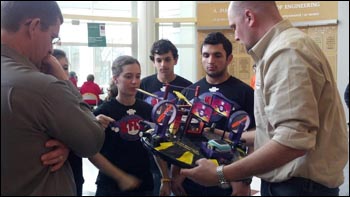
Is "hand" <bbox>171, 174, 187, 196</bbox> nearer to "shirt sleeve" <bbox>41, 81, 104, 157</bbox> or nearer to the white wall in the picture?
"shirt sleeve" <bbox>41, 81, 104, 157</bbox>

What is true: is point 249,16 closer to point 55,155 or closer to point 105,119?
point 55,155

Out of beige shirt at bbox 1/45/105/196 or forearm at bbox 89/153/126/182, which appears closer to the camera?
beige shirt at bbox 1/45/105/196

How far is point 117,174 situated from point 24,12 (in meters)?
0.96

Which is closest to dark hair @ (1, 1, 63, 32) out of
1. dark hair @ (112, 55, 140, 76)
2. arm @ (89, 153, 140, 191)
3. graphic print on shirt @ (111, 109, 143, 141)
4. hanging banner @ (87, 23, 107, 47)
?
arm @ (89, 153, 140, 191)

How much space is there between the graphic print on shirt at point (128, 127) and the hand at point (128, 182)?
0.16 metres

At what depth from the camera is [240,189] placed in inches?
43.6

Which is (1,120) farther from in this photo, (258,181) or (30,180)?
(258,181)

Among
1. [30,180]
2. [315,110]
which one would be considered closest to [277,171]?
[315,110]

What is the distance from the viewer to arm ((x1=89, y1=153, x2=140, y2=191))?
156cm

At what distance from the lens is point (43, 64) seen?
40.3 inches

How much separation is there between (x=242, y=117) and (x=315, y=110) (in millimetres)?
360

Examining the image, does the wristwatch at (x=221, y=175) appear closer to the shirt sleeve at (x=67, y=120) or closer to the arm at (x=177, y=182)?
the arm at (x=177, y=182)

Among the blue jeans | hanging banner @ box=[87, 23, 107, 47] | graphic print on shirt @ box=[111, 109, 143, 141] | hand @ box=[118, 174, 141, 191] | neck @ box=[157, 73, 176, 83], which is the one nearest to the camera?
the blue jeans

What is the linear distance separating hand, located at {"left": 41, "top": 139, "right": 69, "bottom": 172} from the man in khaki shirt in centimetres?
36
